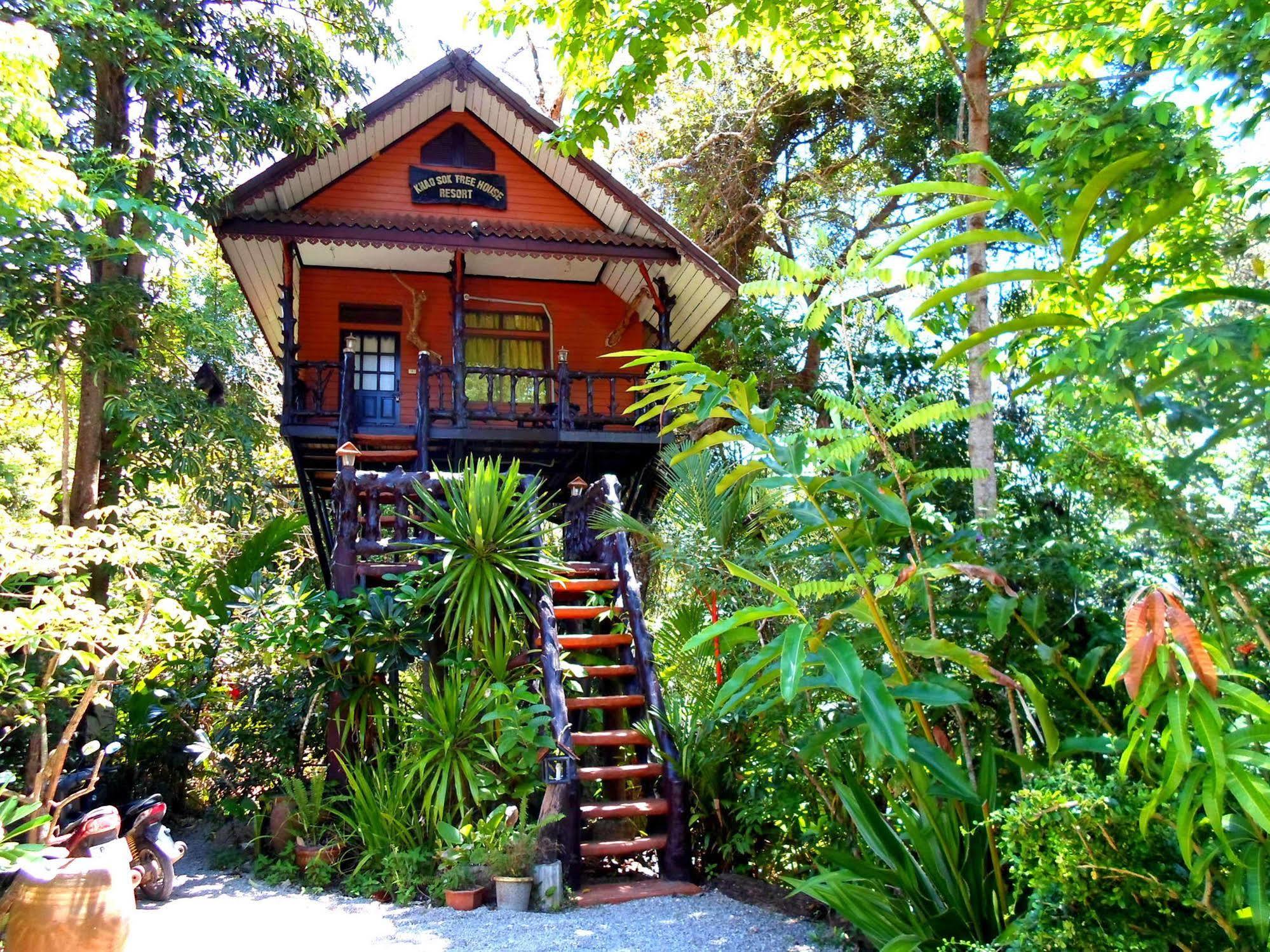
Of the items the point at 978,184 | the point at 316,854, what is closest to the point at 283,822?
the point at 316,854

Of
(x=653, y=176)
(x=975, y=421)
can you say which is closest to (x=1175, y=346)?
(x=975, y=421)

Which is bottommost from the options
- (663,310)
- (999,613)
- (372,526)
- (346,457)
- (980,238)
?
(999,613)

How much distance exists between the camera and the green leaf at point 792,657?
115 inches

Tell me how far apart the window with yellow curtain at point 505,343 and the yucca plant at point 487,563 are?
592cm

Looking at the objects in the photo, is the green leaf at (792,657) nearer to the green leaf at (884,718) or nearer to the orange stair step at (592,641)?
the green leaf at (884,718)

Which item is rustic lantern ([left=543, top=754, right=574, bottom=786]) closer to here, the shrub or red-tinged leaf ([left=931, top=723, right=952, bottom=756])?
red-tinged leaf ([left=931, top=723, right=952, bottom=756])

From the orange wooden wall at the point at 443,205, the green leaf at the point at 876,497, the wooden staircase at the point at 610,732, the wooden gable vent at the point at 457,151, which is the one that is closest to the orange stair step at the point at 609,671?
the wooden staircase at the point at 610,732

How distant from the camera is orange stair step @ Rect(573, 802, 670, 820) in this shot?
6305 mm

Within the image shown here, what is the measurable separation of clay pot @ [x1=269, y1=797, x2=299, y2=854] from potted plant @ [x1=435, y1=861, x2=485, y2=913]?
1389 millimetres

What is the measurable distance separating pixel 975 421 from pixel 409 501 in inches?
169

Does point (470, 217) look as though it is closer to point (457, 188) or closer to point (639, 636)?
point (457, 188)

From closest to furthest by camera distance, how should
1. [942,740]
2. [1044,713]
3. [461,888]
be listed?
[1044,713]
[942,740]
[461,888]

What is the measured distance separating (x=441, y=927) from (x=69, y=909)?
179 cm

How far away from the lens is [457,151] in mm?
12680
